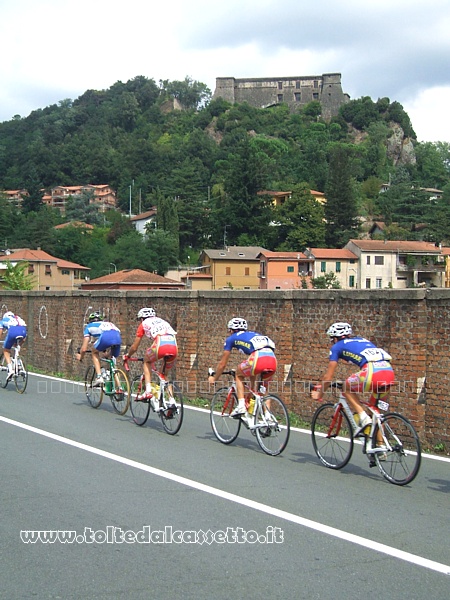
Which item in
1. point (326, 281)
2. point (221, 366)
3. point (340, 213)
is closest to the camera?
point (221, 366)

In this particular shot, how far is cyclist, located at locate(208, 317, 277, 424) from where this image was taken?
9.68 m

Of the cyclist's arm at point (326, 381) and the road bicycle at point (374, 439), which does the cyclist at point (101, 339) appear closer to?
the road bicycle at point (374, 439)

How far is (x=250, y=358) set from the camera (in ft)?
31.9

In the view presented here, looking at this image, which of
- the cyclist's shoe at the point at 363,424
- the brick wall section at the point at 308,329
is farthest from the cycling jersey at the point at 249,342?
the brick wall section at the point at 308,329

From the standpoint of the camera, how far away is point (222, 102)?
644 ft

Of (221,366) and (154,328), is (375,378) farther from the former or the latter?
(154,328)

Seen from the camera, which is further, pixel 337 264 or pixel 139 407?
pixel 337 264

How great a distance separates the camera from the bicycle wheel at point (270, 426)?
377 inches

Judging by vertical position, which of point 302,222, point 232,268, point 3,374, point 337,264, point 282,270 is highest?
point 302,222

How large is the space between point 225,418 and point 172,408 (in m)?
0.92

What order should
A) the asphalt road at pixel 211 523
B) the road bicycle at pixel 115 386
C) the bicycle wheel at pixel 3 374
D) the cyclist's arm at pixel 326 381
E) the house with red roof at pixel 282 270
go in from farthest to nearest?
the house with red roof at pixel 282 270
the bicycle wheel at pixel 3 374
the road bicycle at pixel 115 386
the cyclist's arm at pixel 326 381
the asphalt road at pixel 211 523

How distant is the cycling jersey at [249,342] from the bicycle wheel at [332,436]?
1.20m

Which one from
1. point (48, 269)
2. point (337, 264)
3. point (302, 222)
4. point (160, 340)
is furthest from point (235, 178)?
point (160, 340)

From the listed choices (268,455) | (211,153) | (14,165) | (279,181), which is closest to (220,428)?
(268,455)
